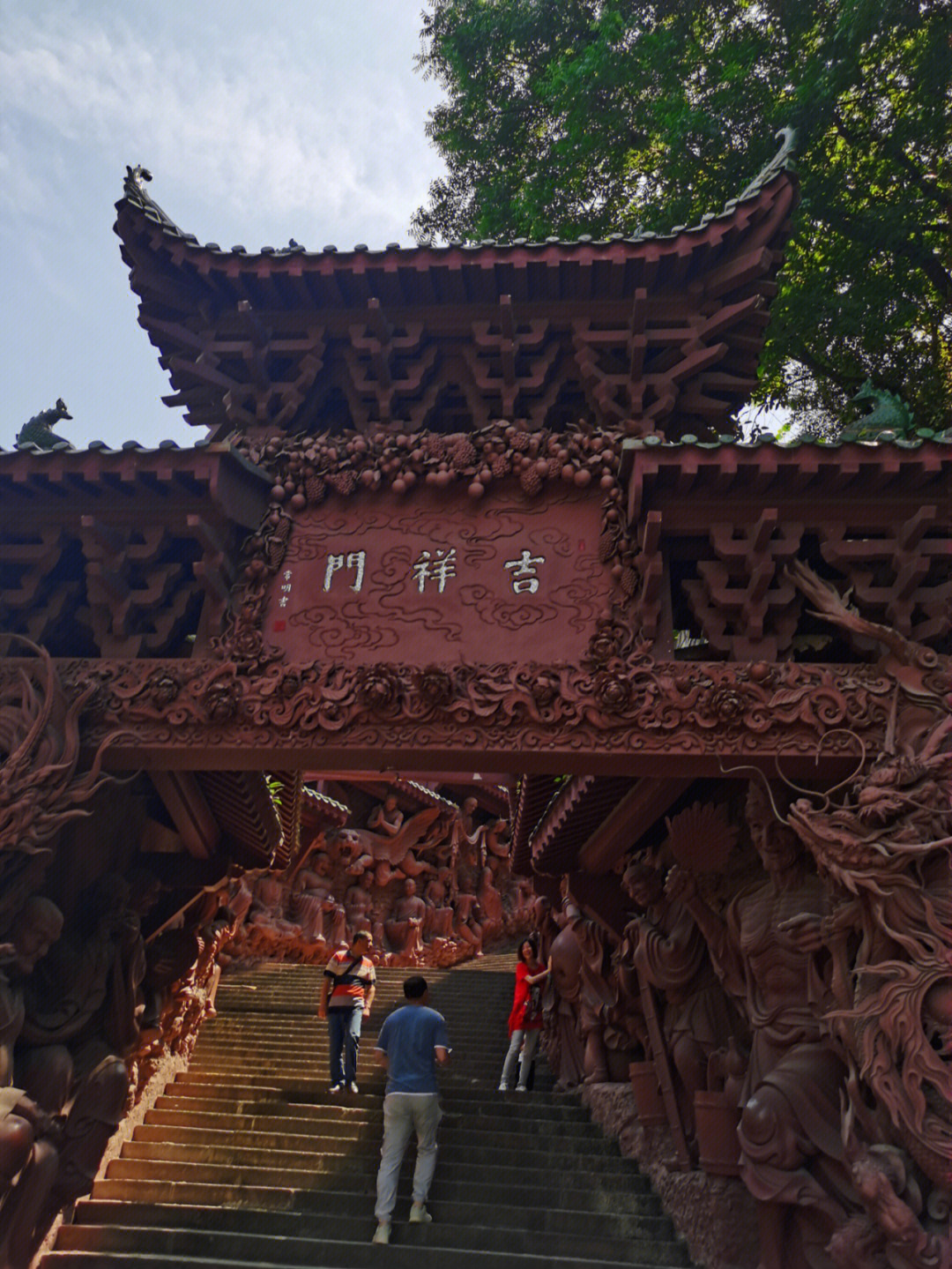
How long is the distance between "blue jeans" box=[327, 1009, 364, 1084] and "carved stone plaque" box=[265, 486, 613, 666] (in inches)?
171

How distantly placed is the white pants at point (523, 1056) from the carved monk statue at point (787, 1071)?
14.8ft

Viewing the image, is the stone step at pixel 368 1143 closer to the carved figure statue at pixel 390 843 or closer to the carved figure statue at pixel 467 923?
the carved figure statue at pixel 390 843

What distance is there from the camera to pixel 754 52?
1061 centimetres

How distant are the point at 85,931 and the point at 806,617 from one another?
16.5 ft

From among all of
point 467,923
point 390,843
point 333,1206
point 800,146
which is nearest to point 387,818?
point 390,843

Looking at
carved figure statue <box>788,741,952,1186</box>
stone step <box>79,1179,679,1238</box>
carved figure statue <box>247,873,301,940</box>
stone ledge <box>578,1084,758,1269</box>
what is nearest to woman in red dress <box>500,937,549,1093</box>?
stone ledge <box>578,1084,758,1269</box>

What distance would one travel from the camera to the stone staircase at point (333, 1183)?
6.45 metres

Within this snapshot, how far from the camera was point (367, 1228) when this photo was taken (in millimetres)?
6715

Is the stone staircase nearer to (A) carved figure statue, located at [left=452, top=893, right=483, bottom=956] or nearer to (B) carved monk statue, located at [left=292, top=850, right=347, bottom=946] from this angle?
(B) carved monk statue, located at [left=292, top=850, right=347, bottom=946]

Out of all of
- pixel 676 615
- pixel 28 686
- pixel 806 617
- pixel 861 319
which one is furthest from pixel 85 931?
pixel 861 319

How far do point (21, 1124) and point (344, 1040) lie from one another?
4424mm

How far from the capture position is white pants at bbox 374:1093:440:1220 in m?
5.61

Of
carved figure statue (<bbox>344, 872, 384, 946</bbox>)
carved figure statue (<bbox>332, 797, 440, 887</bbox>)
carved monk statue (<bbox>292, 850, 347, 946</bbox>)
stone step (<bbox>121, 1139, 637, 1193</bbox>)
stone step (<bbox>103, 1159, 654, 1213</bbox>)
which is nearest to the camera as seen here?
stone step (<bbox>103, 1159, 654, 1213</bbox>)

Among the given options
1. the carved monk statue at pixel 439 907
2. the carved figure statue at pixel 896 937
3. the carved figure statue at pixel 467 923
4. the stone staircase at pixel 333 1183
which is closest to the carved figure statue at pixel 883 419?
the carved figure statue at pixel 896 937
